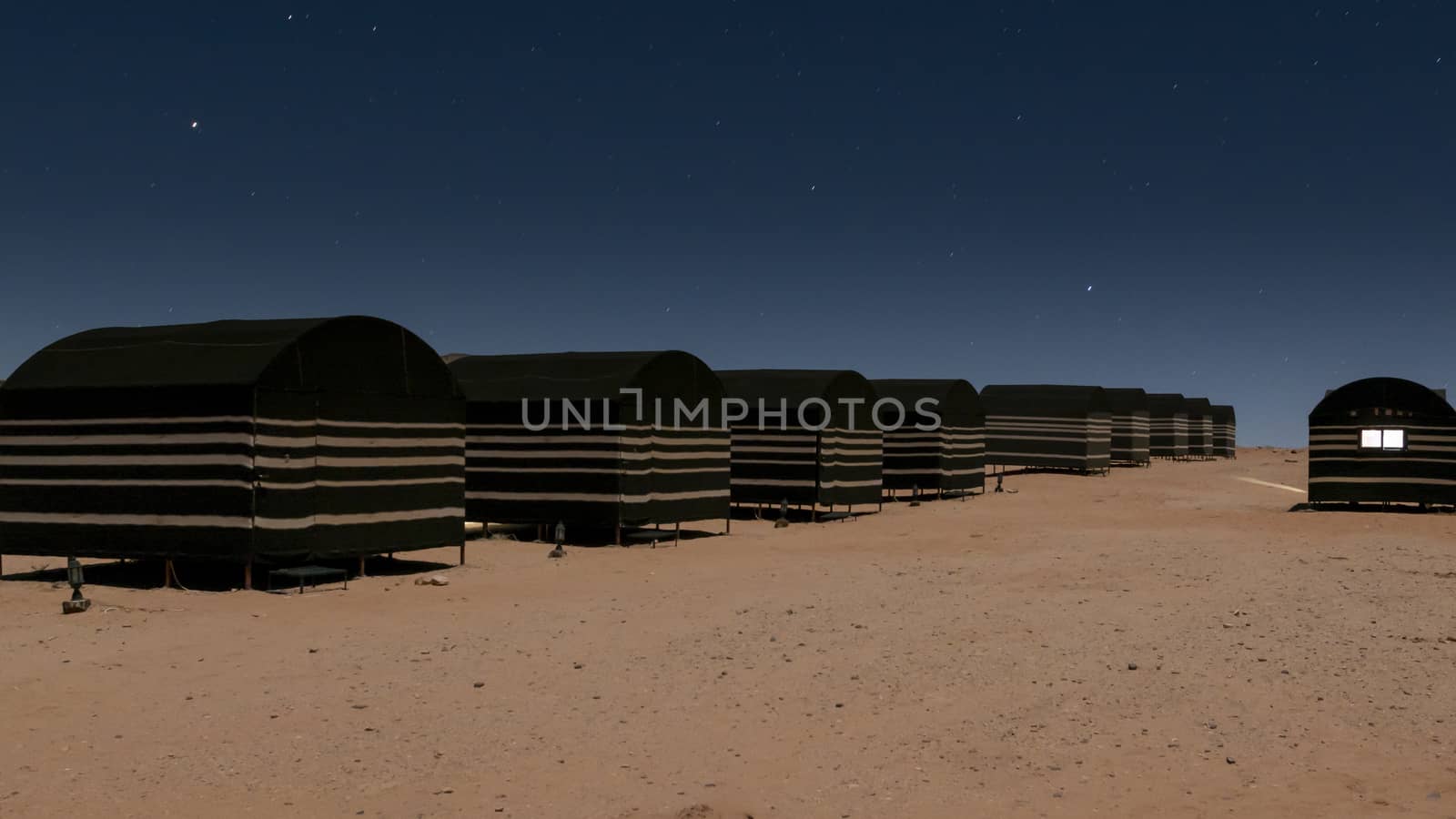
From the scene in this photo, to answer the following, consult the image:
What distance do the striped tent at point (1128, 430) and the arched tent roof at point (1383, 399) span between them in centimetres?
3175

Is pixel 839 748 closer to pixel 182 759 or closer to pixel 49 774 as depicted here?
pixel 182 759

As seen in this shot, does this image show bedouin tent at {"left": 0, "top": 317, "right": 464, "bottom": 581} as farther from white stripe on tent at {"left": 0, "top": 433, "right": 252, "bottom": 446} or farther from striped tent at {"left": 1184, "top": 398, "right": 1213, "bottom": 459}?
striped tent at {"left": 1184, "top": 398, "right": 1213, "bottom": 459}

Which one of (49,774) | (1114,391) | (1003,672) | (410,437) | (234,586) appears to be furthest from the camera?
(1114,391)

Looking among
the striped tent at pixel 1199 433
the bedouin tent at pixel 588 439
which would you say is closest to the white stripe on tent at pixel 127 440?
the bedouin tent at pixel 588 439

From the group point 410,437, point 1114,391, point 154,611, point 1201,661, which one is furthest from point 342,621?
point 1114,391

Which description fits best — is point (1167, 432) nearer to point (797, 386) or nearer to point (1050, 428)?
point (1050, 428)

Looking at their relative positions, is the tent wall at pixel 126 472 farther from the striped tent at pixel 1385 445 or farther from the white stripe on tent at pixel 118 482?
the striped tent at pixel 1385 445

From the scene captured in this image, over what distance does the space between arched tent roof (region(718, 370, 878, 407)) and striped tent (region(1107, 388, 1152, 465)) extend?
1367 inches

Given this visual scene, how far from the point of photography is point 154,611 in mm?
14203

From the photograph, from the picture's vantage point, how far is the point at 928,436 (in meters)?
Result: 37.9

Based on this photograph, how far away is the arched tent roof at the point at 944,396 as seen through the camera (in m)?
38.0

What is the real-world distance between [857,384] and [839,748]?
23299mm

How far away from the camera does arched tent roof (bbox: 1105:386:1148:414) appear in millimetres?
63406

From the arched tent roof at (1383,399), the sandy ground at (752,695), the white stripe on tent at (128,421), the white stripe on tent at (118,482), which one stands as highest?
the arched tent roof at (1383,399)
